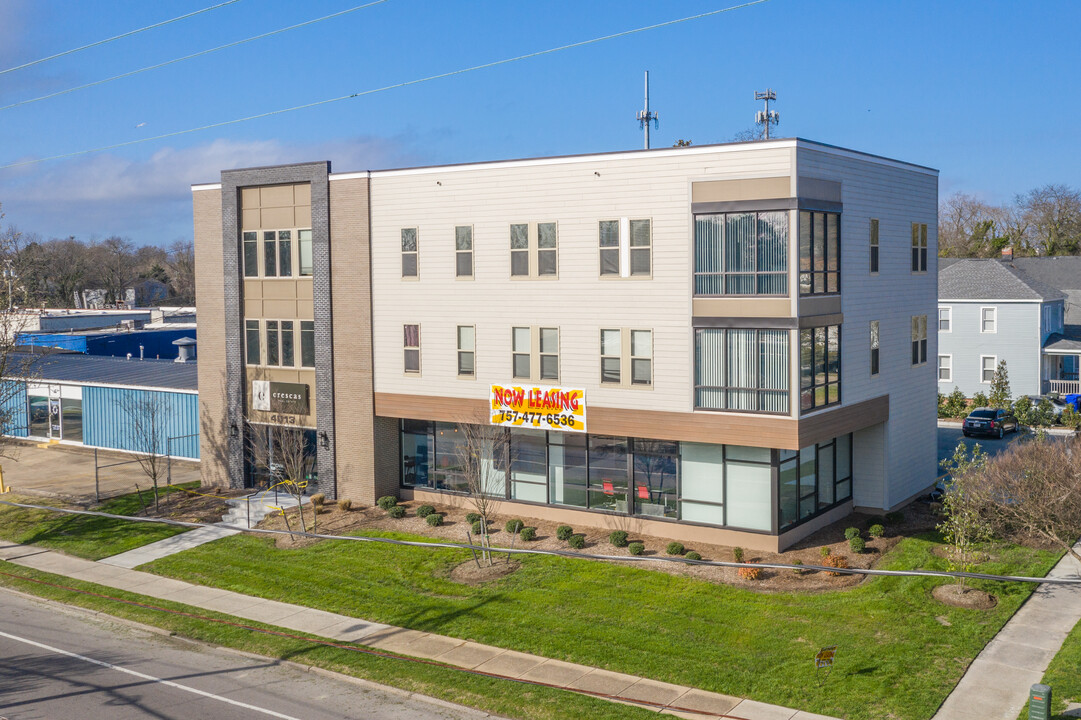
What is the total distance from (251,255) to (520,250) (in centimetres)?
1153

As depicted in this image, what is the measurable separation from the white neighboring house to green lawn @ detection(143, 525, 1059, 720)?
30.9m

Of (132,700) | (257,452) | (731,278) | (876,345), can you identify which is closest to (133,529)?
(257,452)

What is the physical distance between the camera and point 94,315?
74.6 m

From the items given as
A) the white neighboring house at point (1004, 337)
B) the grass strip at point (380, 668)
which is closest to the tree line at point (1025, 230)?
the white neighboring house at point (1004, 337)

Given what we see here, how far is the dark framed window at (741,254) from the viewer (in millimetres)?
25766

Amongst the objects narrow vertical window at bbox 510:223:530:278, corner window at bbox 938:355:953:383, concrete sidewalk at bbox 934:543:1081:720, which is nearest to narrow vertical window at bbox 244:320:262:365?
narrow vertical window at bbox 510:223:530:278

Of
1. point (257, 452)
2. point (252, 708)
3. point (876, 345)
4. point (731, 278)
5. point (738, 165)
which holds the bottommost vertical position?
point (252, 708)

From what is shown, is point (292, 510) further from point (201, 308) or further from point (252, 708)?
point (252, 708)

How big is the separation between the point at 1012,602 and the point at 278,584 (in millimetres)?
18922

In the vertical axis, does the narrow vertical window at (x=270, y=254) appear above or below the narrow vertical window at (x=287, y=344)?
above

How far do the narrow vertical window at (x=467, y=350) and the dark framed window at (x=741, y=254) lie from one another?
7824 mm

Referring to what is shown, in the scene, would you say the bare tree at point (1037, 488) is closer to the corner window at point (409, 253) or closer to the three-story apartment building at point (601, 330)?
the three-story apartment building at point (601, 330)

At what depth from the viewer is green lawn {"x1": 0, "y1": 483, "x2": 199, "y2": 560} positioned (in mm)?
31109

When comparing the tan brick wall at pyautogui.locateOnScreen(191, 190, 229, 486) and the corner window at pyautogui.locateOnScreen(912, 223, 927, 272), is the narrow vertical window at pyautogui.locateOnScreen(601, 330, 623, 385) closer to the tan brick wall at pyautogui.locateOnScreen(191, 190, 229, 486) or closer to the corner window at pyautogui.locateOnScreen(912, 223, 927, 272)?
the corner window at pyautogui.locateOnScreen(912, 223, 927, 272)
